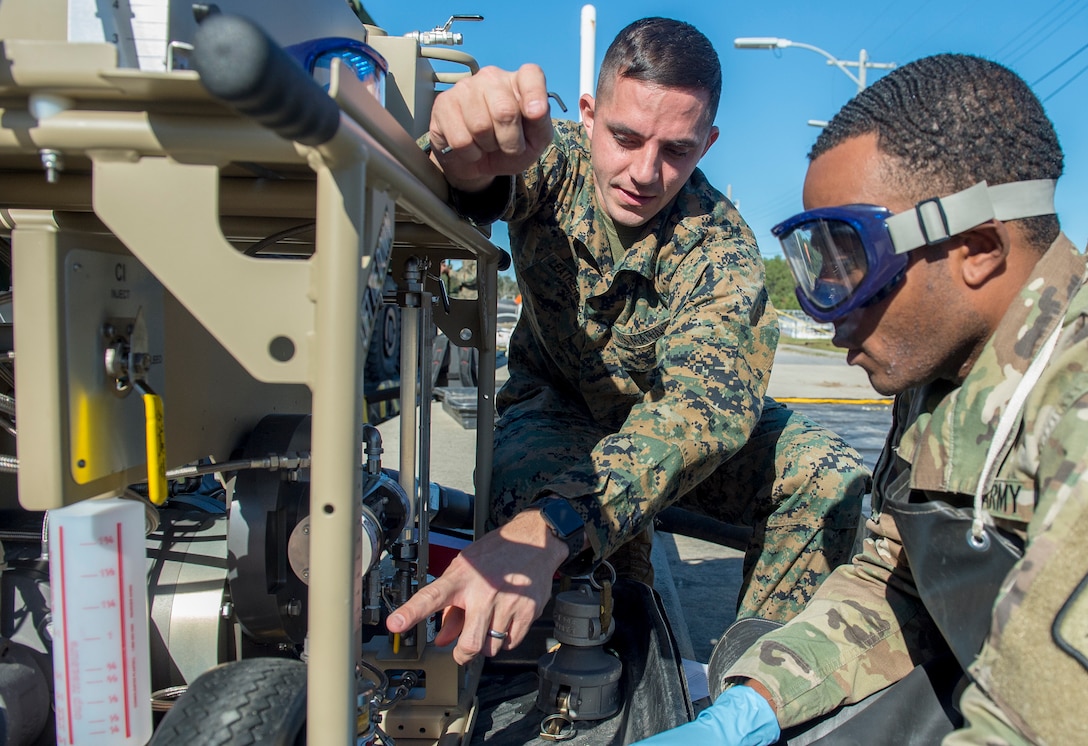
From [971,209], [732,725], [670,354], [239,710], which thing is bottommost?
[732,725]

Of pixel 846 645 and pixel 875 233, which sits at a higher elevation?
pixel 875 233

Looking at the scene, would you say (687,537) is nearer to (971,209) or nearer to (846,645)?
(846,645)

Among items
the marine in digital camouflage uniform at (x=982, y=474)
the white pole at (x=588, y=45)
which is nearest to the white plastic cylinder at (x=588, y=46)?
the white pole at (x=588, y=45)

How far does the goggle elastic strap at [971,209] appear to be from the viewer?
134 centimetres

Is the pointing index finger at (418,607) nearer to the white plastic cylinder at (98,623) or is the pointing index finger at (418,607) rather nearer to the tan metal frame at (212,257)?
the tan metal frame at (212,257)

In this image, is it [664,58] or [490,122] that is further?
[664,58]

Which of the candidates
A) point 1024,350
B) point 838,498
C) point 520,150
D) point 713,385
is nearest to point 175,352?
point 520,150

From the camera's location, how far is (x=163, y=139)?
3.10ft

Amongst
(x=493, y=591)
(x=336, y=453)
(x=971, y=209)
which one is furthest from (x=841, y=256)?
(x=336, y=453)

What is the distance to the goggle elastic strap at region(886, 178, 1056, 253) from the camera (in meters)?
1.34

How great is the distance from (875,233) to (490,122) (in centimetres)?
65

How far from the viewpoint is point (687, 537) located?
4.10m

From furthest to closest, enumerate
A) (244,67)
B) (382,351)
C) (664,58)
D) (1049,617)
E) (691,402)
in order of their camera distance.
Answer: (382,351) → (664,58) → (691,402) → (1049,617) → (244,67)

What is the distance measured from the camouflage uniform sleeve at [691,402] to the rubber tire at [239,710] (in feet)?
2.29
